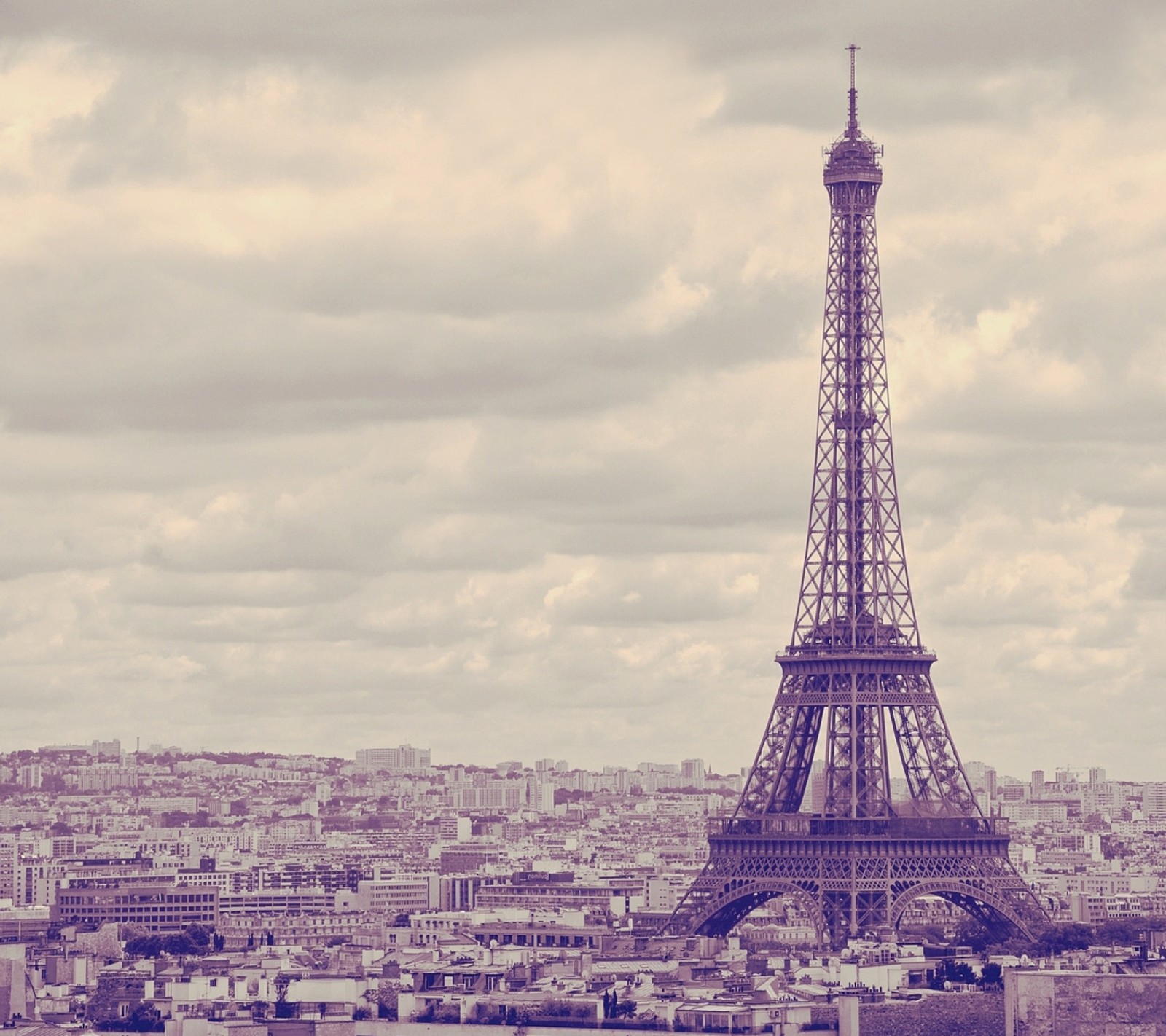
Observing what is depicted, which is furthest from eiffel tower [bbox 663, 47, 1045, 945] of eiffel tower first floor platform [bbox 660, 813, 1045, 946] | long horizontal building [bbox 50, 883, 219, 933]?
long horizontal building [bbox 50, 883, 219, 933]

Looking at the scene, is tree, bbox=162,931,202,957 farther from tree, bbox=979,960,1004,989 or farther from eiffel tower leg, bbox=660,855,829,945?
tree, bbox=979,960,1004,989

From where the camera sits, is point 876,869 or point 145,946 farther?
point 145,946

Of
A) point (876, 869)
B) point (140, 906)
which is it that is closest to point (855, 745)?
point (876, 869)

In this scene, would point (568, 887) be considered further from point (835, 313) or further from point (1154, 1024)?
point (1154, 1024)

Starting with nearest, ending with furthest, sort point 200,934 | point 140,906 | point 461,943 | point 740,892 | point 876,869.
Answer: point 876,869
point 740,892
point 461,943
point 200,934
point 140,906

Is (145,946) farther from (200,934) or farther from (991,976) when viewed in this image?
(991,976)

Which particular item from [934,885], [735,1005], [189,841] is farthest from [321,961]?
[189,841]

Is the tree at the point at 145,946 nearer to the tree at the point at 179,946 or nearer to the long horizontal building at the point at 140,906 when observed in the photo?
the tree at the point at 179,946
